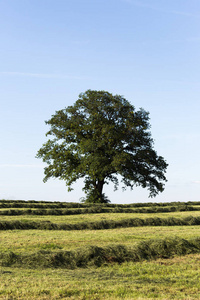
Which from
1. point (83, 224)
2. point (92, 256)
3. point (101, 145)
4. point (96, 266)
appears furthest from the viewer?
point (101, 145)

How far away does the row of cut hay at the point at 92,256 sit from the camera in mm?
10117

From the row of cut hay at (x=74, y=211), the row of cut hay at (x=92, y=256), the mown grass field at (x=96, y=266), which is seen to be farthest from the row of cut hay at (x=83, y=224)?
the row of cut hay at (x=92, y=256)

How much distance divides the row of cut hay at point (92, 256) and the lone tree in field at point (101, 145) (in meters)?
21.3

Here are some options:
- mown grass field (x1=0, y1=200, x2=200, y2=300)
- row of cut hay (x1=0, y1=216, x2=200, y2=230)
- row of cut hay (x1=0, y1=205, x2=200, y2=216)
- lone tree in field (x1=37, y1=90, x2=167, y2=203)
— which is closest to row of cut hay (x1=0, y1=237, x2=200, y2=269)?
mown grass field (x1=0, y1=200, x2=200, y2=300)

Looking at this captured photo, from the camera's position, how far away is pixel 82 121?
35281 mm

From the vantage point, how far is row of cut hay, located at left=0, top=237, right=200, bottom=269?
1012 centimetres

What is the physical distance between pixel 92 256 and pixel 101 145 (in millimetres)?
22536

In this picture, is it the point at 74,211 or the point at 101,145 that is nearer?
the point at 74,211

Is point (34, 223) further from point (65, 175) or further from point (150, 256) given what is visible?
point (65, 175)

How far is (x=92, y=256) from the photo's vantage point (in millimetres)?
10516

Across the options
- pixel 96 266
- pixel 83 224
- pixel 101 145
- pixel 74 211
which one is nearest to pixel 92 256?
pixel 96 266

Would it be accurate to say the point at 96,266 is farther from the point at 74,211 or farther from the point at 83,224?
the point at 74,211

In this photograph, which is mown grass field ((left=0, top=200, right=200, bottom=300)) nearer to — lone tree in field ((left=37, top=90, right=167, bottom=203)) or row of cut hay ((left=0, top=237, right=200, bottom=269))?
row of cut hay ((left=0, top=237, right=200, bottom=269))

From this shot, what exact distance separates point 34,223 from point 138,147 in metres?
19.4
